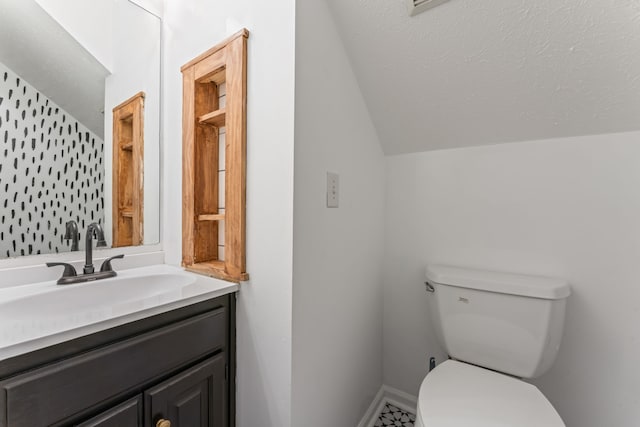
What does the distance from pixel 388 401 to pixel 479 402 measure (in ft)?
2.52

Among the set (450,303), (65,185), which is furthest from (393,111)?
(65,185)

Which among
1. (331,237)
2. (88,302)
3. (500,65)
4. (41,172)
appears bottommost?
(88,302)

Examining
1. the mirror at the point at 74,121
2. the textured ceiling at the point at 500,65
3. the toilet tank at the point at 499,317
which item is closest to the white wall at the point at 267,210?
the textured ceiling at the point at 500,65

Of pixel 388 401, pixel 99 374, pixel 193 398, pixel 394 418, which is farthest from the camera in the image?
pixel 388 401

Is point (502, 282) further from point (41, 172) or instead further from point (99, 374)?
point (41, 172)

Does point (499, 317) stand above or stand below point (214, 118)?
below

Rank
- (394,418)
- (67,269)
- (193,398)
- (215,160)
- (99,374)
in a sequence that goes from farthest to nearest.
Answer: (394,418)
(215,160)
(67,269)
(193,398)
(99,374)

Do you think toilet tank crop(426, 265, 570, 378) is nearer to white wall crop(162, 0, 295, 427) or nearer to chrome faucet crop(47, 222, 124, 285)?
white wall crop(162, 0, 295, 427)

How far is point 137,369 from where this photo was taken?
719 millimetres

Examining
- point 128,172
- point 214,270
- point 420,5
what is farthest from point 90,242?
point 420,5

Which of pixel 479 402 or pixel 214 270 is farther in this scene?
pixel 214 270

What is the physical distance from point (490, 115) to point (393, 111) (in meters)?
0.39

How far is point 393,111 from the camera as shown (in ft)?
4.14

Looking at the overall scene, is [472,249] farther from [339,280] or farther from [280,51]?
[280,51]
